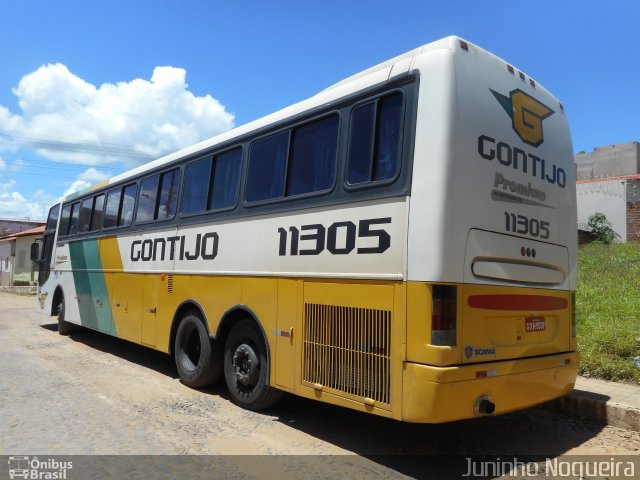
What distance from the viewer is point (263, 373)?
5.52 meters

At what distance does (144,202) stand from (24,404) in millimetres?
3557

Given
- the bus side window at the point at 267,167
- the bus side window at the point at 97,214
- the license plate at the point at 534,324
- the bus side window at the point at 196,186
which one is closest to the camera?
the license plate at the point at 534,324

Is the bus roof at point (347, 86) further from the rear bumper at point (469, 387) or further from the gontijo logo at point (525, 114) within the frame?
the rear bumper at point (469, 387)

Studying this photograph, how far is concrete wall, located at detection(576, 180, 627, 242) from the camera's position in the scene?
66.1 ft

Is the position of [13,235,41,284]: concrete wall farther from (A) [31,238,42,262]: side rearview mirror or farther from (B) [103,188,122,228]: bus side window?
(B) [103,188,122,228]: bus side window

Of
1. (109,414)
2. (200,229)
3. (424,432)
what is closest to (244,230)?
(200,229)

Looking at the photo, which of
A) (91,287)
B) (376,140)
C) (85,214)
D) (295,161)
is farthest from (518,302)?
(85,214)

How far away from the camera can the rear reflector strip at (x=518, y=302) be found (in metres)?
4.12

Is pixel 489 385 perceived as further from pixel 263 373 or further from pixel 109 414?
pixel 109 414

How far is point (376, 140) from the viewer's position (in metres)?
4.50

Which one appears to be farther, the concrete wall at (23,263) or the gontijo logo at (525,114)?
the concrete wall at (23,263)

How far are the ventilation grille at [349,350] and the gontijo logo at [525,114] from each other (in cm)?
213

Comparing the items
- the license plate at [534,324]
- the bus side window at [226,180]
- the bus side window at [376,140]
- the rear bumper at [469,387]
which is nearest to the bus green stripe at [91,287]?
the bus side window at [226,180]

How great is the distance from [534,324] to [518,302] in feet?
1.22
